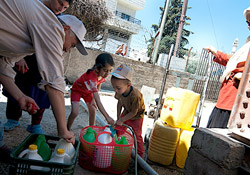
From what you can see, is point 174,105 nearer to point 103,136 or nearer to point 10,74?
point 103,136

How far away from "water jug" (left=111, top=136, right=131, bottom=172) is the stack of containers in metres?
0.96

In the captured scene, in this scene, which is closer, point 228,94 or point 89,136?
point 89,136

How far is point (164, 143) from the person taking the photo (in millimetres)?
2943

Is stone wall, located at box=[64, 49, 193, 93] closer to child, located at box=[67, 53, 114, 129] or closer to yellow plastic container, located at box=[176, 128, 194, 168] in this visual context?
child, located at box=[67, 53, 114, 129]

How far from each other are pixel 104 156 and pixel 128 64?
770 centimetres

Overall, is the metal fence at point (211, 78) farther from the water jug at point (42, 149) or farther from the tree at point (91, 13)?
the water jug at point (42, 149)

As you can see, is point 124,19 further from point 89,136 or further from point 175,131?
point 89,136

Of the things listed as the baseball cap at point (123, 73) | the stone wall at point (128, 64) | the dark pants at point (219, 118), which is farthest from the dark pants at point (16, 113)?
the stone wall at point (128, 64)

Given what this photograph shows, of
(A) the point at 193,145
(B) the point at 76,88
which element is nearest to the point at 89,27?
(B) the point at 76,88

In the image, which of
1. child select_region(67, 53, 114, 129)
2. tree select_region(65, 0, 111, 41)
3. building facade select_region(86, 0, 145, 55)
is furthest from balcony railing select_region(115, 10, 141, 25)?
child select_region(67, 53, 114, 129)

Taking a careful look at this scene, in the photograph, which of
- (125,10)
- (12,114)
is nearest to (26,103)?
(12,114)

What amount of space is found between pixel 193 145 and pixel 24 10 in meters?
1.55

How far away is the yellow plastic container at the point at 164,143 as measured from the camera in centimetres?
294

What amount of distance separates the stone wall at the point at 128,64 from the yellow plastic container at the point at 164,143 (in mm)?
5726
